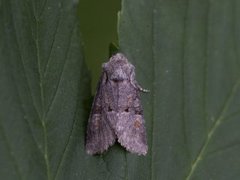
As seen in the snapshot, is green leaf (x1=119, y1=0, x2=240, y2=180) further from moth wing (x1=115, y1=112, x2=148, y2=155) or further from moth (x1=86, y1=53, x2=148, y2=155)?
moth (x1=86, y1=53, x2=148, y2=155)

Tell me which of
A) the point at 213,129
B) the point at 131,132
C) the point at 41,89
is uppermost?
the point at 41,89

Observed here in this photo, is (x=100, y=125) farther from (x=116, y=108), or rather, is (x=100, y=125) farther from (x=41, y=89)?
(x=41, y=89)

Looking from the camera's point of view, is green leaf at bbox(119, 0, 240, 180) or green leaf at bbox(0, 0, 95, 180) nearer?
green leaf at bbox(0, 0, 95, 180)

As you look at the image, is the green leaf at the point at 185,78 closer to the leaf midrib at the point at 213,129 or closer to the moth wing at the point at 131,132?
the leaf midrib at the point at 213,129

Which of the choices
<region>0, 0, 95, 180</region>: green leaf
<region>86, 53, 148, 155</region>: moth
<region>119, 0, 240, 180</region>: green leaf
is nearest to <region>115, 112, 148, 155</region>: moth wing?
<region>86, 53, 148, 155</region>: moth

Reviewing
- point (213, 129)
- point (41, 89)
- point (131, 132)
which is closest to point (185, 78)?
point (213, 129)

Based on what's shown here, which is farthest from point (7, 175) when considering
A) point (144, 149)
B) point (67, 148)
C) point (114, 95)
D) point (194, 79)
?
point (114, 95)
